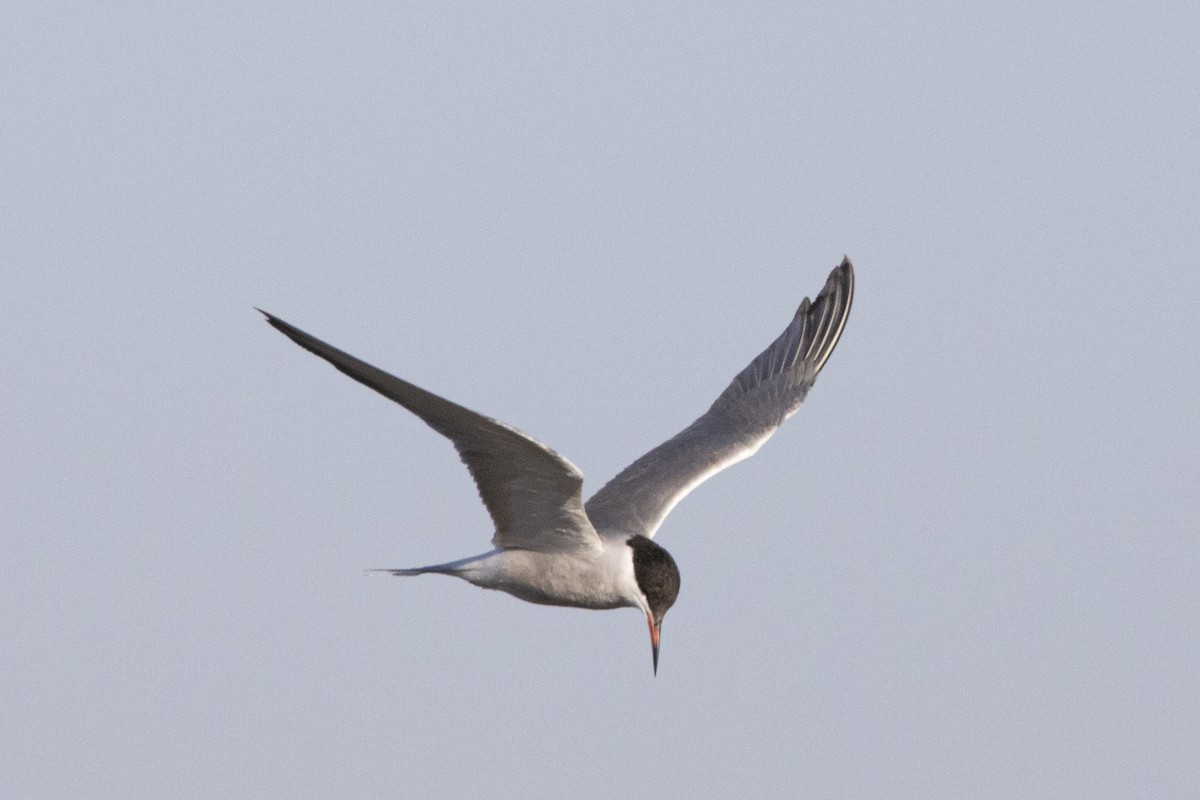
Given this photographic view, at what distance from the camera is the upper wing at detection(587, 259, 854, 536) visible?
1163cm

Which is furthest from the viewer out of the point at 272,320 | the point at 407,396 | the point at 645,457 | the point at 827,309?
the point at 827,309

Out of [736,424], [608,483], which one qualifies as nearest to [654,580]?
[608,483]

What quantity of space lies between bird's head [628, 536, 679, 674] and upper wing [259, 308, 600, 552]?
346mm

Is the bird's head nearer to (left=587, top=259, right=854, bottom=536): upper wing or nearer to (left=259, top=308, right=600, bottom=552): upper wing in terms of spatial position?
(left=259, top=308, right=600, bottom=552): upper wing

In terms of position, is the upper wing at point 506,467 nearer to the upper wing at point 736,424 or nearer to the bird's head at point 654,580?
the bird's head at point 654,580

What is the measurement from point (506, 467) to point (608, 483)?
320 centimetres

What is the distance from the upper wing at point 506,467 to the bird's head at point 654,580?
35cm

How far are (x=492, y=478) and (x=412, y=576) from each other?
0.96 metres

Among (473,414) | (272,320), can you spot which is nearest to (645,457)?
(473,414)

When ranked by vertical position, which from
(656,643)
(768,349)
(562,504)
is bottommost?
(656,643)

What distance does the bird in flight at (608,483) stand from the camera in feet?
28.0

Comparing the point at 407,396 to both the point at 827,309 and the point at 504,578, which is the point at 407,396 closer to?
the point at 504,578

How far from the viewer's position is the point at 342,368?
7629mm

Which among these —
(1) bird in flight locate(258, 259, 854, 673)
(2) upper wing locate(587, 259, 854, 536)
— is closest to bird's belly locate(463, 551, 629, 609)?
(1) bird in flight locate(258, 259, 854, 673)
